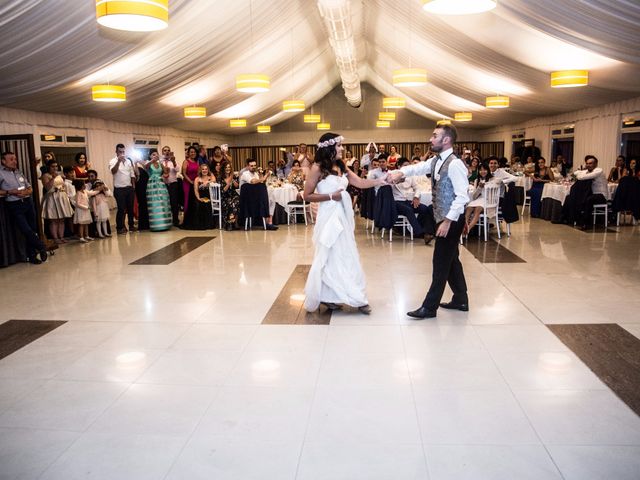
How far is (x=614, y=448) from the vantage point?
2301 millimetres

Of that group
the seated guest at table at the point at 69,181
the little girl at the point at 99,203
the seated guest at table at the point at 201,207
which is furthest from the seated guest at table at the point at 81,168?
the seated guest at table at the point at 201,207

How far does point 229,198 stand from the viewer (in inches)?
378

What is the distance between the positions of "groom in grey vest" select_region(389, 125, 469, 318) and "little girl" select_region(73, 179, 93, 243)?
19.2ft

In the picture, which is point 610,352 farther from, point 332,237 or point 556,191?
point 556,191

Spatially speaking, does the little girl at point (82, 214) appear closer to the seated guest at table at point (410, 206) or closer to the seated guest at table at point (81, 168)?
the seated guest at table at point (81, 168)

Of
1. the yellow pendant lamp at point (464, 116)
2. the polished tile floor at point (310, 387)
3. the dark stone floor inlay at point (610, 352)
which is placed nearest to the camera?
the polished tile floor at point (310, 387)

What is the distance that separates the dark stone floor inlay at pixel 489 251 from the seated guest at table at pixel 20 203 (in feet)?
18.4

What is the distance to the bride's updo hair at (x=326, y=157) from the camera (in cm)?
405

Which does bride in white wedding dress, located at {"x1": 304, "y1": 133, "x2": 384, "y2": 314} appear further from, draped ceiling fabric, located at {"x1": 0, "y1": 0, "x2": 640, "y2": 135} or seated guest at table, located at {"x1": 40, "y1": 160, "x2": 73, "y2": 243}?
seated guest at table, located at {"x1": 40, "y1": 160, "x2": 73, "y2": 243}

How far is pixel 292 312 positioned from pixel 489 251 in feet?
11.8

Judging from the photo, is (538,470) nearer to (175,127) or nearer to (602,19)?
(602,19)

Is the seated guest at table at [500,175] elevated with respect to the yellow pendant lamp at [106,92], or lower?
lower

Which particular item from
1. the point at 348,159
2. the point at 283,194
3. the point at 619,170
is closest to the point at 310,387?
the point at 283,194

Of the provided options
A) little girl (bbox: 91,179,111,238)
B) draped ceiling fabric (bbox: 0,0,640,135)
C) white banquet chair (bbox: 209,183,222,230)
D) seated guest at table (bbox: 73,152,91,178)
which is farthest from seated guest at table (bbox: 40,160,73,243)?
white banquet chair (bbox: 209,183,222,230)
